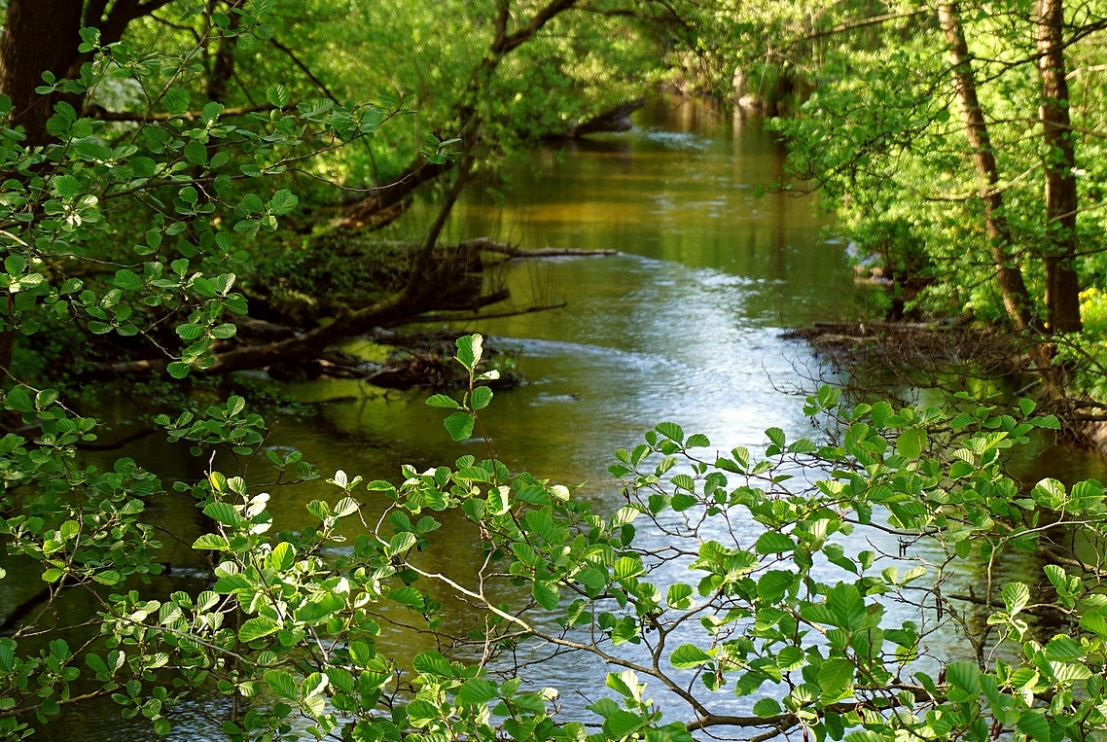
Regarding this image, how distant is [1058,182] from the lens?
36.1ft

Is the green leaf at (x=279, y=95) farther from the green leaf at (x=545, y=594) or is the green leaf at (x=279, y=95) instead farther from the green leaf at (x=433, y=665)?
the green leaf at (x=433, y=665)

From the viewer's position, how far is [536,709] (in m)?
2.62

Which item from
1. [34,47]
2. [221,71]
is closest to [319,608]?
[34,47]

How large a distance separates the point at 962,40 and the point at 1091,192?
9.00 ft

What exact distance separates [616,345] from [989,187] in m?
6.69

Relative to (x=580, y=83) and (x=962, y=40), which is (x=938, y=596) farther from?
(x=580, y=83)

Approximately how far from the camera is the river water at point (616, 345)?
40.8 feet

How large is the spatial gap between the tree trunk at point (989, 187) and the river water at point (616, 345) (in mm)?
2092

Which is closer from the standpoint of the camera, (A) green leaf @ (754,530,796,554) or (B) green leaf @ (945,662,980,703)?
(B) green leaf @ (945,662,980,703)

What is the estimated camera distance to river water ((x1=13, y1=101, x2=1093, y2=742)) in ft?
40.8

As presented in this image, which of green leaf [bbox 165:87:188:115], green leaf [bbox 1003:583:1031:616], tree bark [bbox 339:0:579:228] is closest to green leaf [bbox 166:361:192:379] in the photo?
green leaf [bbox 165:87:188:115]

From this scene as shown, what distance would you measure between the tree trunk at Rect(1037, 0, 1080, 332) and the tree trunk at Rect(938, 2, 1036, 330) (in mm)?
300

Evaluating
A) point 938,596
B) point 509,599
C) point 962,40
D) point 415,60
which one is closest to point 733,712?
point 509,599

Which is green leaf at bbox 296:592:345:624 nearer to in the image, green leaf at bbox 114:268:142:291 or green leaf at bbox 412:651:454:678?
green leaf at bbox 412:651:454:678
